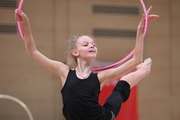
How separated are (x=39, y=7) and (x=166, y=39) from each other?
88.9 inches

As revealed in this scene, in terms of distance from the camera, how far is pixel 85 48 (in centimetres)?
301

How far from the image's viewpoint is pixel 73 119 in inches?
110

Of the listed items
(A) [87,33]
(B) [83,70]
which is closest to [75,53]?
(B) [83,70]

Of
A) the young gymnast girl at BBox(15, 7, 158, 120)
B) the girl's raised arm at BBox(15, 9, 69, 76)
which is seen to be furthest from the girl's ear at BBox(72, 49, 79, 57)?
the girl's raised arm at BBox(15, 9, 69, 76)

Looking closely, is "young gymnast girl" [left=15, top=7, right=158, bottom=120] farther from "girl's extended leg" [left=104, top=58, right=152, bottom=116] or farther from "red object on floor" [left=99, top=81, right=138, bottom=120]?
"red object on floor" [left=99, top=81, right=138, bottom=120]

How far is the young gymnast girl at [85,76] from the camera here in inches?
110

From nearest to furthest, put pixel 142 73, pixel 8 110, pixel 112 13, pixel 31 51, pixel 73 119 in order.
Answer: pixel 73 119
pixel 31 51
pixel 142 73
pixel 8 110
pixel 112 13

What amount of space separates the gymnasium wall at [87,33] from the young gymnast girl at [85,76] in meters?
2.54

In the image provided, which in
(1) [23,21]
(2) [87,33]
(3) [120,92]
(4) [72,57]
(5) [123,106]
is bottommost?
(5) [123,106]

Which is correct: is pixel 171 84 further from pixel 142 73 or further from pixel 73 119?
pixel 73 119

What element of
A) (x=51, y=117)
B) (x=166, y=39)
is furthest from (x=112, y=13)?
(x=51, y=117)

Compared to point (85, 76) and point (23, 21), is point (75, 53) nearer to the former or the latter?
point (85, 76)

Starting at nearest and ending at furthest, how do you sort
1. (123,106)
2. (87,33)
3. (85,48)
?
(85,48), (123,106), (87,33)

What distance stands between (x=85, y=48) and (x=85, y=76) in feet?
0.80
